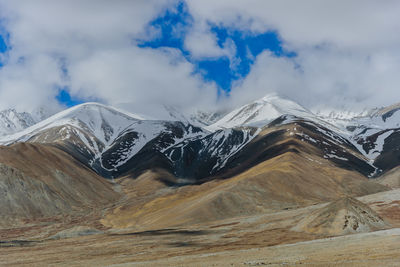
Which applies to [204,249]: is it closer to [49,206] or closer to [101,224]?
[101,224]

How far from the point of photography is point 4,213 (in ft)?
438

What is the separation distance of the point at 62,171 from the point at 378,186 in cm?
14009

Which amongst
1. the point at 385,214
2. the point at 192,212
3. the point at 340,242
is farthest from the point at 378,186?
the point at 340,242

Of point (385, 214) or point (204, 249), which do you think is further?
point (385, 214)

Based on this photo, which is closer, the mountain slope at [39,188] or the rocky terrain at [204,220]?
the rocky terrain at [204,220]

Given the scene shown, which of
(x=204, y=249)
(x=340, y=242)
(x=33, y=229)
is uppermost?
(x=340, y=242)

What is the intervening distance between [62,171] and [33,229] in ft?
220

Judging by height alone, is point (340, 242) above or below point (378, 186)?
below

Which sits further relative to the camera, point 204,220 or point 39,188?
point 39,188

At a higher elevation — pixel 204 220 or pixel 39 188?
pixel 39 188

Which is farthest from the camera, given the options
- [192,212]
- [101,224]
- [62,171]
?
[62,171]

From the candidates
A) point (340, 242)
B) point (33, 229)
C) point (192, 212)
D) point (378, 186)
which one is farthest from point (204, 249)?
point (378, 186)

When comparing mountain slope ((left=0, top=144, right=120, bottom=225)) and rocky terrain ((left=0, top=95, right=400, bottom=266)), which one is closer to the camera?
rocky terrain ((left=0, top=95, right=400, bottom=266))

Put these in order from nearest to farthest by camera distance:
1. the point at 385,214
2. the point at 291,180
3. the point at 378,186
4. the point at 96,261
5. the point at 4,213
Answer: the point at 96,261, the point at 385,214, the point at 4,213, the point at 291,180, the point at 378,186
